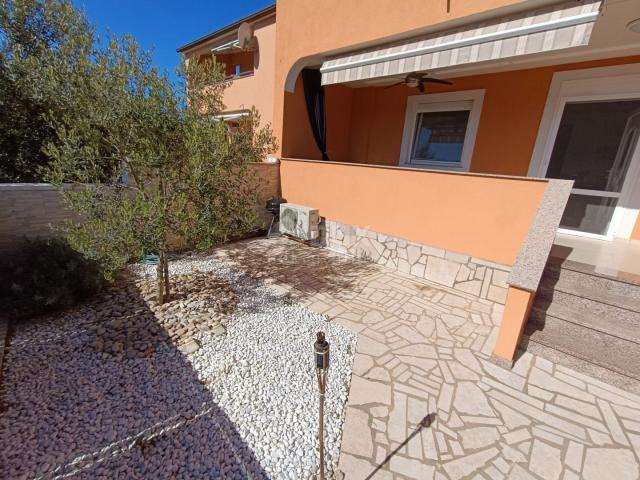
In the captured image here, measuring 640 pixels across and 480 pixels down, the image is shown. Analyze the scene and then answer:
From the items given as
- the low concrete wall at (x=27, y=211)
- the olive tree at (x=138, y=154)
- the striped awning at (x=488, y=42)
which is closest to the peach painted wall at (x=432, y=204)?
the striped awning at (x=488, y=42)

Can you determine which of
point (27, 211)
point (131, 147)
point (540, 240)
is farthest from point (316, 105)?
point (27, 211)

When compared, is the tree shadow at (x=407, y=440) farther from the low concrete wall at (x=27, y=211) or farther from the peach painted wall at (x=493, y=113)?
the peach painted wall at (x=493, y=113)

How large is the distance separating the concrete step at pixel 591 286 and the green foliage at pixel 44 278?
29.6ft

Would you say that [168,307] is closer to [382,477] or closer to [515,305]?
[382,477]

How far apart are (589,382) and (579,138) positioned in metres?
7.00

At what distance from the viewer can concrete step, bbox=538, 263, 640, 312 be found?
4719 mm

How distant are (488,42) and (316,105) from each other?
6542 millimetres

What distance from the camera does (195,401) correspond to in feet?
12.3

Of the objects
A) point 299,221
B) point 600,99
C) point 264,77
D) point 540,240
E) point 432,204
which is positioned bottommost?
point 299,221

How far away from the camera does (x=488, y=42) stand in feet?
20.2

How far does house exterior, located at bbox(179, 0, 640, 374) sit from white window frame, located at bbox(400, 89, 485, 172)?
0.04 meters

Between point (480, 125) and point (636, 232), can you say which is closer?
point (636, 232)

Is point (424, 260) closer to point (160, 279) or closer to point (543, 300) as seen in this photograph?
point (543, 300)

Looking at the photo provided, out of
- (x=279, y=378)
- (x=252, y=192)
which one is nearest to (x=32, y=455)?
(x=279, y=378)
